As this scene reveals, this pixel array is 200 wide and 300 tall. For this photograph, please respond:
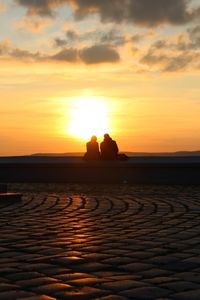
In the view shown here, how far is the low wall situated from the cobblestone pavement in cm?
937

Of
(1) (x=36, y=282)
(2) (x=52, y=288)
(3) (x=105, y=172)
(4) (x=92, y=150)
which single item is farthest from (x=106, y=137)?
(2) (x=52, y=288)

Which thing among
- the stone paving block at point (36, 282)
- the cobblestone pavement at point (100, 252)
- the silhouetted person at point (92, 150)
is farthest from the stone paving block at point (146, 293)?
the silhouetted person at point (92, 150)

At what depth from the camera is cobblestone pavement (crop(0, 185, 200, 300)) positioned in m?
4.77

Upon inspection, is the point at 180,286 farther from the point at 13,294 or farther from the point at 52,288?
the point at 13,294

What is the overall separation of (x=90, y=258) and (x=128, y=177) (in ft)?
→ 52.8

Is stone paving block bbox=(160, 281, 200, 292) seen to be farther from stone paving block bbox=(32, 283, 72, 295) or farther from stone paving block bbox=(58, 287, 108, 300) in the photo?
stone paving block bbox=(32, 283, 72, 295)

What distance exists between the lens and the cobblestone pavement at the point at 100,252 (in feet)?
15.6

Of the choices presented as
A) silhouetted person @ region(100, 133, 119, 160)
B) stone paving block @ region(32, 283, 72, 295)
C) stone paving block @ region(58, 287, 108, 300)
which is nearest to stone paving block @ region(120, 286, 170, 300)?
stone paving block @ region(58, 287, 108, 300)

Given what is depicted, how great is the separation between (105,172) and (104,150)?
201 centimetres

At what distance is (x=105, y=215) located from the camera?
10602mm

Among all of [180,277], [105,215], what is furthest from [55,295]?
[105,215]

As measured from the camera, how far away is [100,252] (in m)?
6.54

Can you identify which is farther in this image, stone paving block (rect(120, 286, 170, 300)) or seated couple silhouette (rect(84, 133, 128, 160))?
seated couple silhouette (rect(84, 133, 128, 160))

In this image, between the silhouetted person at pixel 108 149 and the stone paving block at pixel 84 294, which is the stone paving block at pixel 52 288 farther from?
the silhouetted person at pixel 108 149
